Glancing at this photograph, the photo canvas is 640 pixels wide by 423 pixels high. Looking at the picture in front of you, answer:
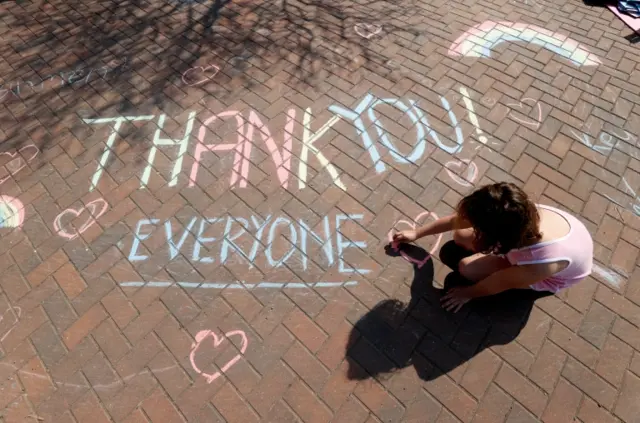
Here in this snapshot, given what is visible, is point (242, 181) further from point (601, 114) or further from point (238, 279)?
point (601, 114)

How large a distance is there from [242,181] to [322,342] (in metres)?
1.51

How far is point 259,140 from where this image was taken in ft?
12.0

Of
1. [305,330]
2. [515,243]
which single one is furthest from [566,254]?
[305,330]

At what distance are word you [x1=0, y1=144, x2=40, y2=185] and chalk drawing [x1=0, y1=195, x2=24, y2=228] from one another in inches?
11.1

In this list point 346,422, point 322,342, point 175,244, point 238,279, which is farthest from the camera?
point 175,244

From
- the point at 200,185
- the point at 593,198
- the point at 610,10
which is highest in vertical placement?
the point at 610,10

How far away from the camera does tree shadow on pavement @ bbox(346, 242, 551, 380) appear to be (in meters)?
2.47

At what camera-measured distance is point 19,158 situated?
3.64 m

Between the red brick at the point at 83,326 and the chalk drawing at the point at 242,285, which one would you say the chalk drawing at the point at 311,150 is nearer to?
the chalk drawing at the point at 242,285

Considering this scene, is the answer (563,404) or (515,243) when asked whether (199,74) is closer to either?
(515,243)

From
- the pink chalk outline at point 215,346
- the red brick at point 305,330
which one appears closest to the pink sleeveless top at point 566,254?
the red brick at point 305,330

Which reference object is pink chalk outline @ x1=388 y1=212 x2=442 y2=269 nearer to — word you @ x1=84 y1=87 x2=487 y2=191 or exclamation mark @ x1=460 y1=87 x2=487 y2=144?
word you @ x1=84 y1=87 x2=487 y2=191

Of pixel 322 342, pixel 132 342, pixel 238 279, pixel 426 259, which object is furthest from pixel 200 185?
pixel 426 259

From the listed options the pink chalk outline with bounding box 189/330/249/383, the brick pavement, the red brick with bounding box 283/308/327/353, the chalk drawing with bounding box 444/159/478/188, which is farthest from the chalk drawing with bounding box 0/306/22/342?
the chalk drawing with bounding box 444/159/478/188
